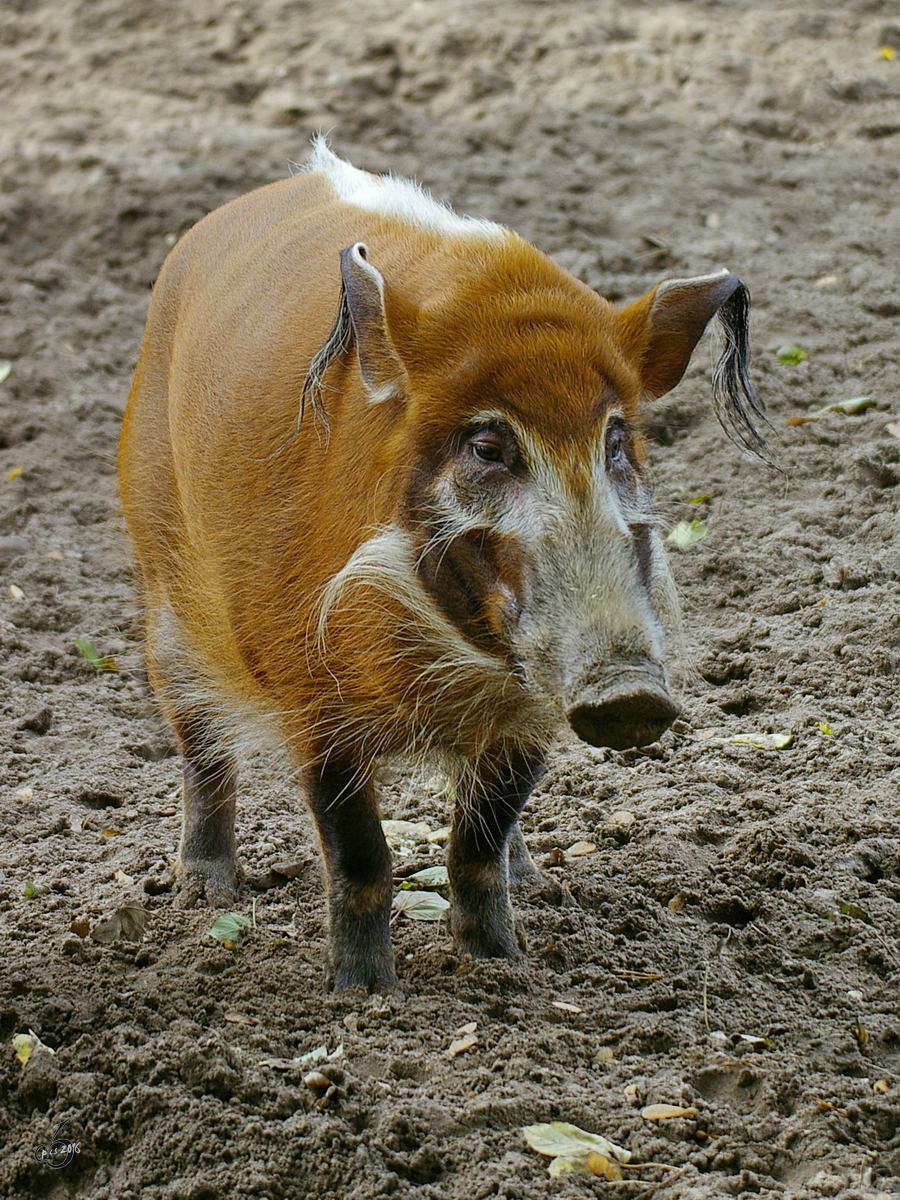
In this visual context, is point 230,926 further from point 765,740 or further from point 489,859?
point 765,740

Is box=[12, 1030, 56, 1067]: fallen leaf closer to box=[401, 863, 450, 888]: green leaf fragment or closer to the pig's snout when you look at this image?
box=[401, 863, 450, 888]: green leaf fragment

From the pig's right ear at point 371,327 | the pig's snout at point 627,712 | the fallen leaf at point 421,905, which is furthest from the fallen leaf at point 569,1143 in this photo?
the pig's right ear at point 371,327

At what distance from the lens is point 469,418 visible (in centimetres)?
304

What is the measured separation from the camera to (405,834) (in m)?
4.53

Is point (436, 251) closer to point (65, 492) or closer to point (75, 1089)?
point (75, 1089)

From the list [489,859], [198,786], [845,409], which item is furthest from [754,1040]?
[845,409]

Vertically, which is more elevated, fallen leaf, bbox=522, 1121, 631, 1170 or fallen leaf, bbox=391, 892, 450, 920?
fallen leaf, bbox=522, 1121, 631, 1170

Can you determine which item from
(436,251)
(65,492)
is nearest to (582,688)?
(436,251)

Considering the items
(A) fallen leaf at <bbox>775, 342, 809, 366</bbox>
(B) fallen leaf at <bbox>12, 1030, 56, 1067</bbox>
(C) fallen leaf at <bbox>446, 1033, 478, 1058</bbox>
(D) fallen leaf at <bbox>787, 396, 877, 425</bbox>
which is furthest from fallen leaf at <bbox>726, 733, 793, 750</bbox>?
(A) fallen leaf at <bbox>775, 342, 809, 366</bbox>

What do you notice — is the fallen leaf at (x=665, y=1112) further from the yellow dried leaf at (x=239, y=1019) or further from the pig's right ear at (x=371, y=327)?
the pig's right ear at (x=371, y=327)

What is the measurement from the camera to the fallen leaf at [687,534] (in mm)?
5566

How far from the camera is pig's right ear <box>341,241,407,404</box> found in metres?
3.04
